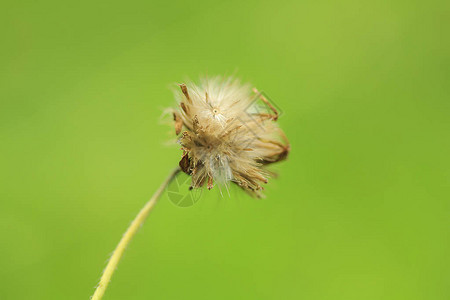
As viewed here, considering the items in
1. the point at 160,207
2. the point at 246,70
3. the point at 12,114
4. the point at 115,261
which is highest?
the point at 246,70

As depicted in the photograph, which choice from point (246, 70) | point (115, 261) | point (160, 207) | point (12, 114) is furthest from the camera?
point (246, 70)

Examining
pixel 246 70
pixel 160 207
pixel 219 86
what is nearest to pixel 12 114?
pixel 160 207

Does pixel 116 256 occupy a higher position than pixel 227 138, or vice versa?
pixel 227 138

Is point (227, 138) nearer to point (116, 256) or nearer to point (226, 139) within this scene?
point (226, 139)

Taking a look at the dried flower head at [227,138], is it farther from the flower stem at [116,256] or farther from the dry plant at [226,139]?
the flower stem at [116,256]

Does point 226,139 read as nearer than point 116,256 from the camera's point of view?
No

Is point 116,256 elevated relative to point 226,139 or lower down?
lower down

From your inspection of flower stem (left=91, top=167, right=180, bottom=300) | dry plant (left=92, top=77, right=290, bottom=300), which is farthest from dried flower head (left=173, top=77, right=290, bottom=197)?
flower stem (left=91, top=167, right=180, bottom=300)

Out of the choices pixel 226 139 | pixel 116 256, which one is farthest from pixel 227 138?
pixel 116 256

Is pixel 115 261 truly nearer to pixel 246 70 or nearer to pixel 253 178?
pixel 253 178
